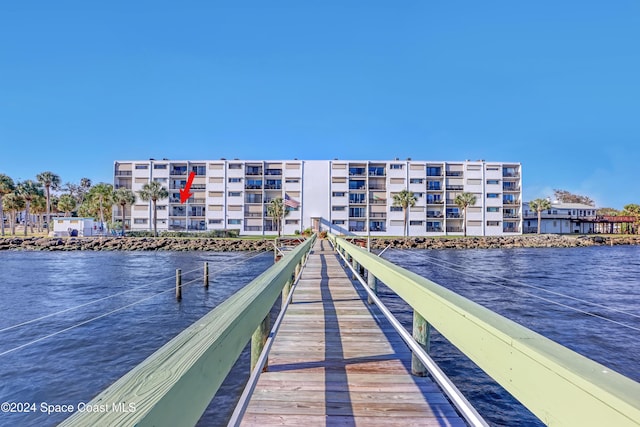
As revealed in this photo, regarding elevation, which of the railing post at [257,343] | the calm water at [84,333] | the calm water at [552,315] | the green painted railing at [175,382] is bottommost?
the calm water at [84,333]

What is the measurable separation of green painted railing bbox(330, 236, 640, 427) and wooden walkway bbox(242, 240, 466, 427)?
3.18 feet

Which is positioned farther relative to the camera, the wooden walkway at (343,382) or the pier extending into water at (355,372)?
the wooden walkway at (343,382)

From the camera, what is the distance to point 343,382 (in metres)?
3.36

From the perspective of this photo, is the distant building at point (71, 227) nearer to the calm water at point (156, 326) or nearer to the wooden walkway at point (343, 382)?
the calm water at point (156, 326)

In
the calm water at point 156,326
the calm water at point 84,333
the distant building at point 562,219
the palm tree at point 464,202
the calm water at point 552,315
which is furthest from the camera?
the distant building at point 562,219

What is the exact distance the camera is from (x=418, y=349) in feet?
9.44

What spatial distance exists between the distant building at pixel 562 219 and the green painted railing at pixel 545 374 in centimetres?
7944

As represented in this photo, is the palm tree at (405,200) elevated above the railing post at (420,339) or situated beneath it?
elevated above

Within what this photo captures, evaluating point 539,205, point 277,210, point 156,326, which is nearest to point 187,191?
point 277,210

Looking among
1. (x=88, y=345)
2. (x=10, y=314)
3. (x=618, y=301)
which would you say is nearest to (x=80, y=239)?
(x=10, y=314)

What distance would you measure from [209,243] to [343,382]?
47.5m

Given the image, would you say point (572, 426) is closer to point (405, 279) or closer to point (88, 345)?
point (405, 279)

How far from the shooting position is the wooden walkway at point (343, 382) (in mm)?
2719

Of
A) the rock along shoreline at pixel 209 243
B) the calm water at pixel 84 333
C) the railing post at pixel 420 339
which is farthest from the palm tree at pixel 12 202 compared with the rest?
the railing post at pixel 420 339
